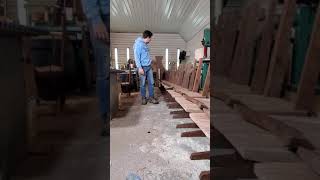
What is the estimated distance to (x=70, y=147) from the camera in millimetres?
626

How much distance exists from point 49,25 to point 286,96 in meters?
0.77

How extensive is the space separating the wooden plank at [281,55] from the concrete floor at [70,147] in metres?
0.61

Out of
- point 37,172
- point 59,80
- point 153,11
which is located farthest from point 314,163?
point 153,11

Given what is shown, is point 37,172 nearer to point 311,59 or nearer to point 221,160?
point 221,160

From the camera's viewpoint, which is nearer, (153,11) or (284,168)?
(284,168)

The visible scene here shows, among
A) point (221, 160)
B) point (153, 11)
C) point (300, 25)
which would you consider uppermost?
point (153, 11)

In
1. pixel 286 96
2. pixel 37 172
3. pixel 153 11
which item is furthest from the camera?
pixel 153 11

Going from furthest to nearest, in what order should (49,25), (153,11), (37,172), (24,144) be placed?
(153,11) < (37,172) < (24,144) < (49,25)

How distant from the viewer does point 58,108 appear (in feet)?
1.71

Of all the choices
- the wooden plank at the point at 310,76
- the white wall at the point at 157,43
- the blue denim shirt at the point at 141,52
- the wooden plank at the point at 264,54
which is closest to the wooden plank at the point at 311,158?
the wooden plank at the point at 310,76

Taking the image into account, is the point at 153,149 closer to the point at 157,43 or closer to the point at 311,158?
the point at 311,158

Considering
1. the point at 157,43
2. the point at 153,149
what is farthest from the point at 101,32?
the point at 157,43

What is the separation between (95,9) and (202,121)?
1057 mm

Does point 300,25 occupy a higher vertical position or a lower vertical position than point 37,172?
higher
